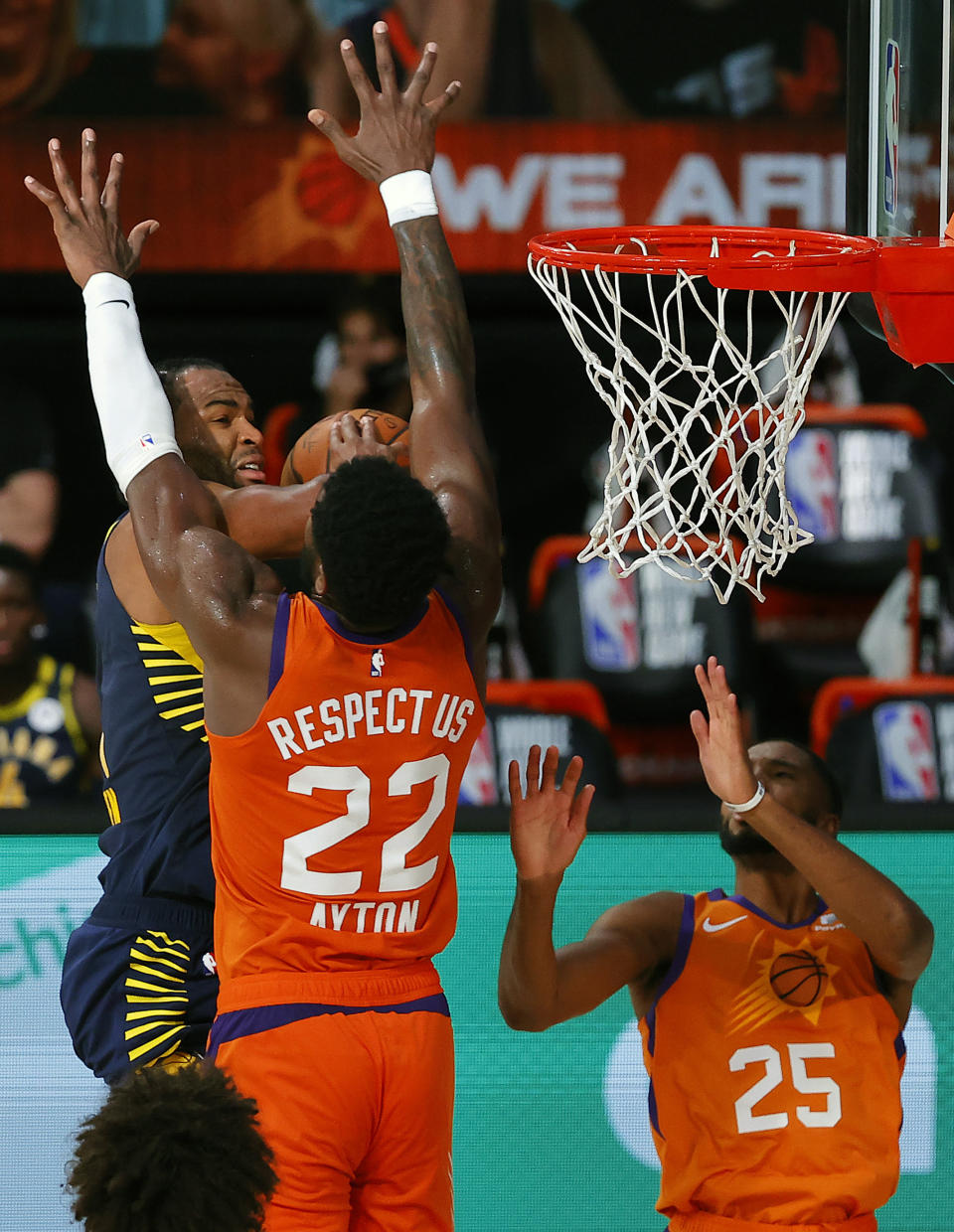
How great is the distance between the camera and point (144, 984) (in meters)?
2.97

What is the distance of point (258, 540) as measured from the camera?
297 centimetres

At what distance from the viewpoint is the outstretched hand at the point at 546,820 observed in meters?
3.02

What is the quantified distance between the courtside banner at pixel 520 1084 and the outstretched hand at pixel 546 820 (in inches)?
23.0

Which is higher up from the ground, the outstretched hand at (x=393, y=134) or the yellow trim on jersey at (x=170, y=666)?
the outstretched hand at (x=393, y=134)

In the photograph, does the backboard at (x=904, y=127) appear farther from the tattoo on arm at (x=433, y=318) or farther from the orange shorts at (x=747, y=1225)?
the orange shorts at (x=747, y=1225)

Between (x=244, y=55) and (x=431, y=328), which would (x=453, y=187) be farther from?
(x=431, y=328)

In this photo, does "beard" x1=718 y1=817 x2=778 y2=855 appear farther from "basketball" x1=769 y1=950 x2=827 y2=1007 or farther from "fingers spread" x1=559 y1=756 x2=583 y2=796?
"fingers spread" x1=559 y1=756 x2=583 y2=796

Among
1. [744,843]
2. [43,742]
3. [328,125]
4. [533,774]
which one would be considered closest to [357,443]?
[328,125]

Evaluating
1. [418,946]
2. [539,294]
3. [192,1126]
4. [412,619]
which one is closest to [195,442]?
[412,619]

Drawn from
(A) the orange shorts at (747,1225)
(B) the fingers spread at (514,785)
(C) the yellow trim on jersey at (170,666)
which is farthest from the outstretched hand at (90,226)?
(A) the orange shorts at (747,1225)

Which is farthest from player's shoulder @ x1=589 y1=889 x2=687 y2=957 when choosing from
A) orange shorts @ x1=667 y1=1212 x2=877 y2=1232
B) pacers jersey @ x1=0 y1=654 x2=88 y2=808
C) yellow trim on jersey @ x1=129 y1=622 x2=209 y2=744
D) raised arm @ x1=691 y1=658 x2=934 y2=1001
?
pacers jersey @ x1=0 y1=654 x2=88 y2=808

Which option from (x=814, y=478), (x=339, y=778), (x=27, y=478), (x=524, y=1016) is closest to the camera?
(x=339, y=778)

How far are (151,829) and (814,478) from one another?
13.3 ft

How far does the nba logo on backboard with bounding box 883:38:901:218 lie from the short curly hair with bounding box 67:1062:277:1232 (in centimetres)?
219
